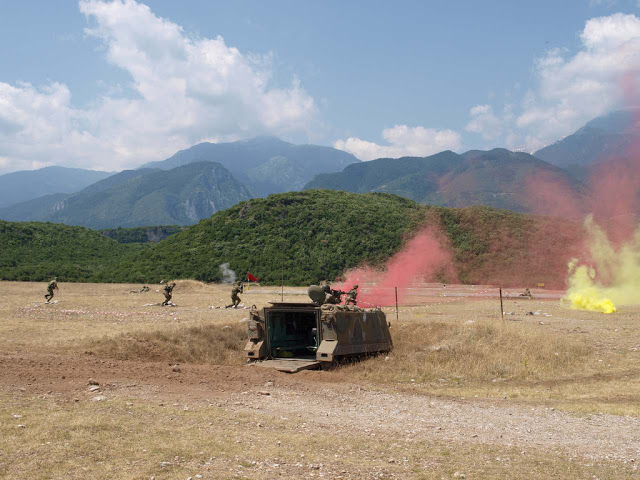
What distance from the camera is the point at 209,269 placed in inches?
2495

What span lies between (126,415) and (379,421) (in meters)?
4.74

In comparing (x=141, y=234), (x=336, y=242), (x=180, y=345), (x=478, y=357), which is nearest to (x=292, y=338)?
(x=180, y=345)

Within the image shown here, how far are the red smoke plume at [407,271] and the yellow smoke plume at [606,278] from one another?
482 inches

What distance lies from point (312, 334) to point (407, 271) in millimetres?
27734

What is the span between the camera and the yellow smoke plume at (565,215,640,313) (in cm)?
3342

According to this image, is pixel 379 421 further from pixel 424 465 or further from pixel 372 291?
pixel 372 291

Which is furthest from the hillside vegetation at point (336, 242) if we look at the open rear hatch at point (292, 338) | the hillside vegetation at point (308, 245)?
the open rear hatch at point (292, 338)

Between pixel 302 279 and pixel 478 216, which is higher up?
pixel 478 216

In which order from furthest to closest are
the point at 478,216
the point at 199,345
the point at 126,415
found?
the point at 478,216 < the point at 199,345 < the point at 126,415

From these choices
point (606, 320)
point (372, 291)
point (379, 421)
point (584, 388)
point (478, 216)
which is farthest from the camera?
point (478, 216)

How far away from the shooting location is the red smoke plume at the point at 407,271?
3697cm

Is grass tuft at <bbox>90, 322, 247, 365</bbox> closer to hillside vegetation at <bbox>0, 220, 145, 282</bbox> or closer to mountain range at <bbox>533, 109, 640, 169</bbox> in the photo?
mountain range at <bbox>533, 109, 640, 169</bbox>

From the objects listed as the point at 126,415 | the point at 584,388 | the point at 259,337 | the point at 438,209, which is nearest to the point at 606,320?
the point at 584,388

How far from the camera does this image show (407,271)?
154 feet
